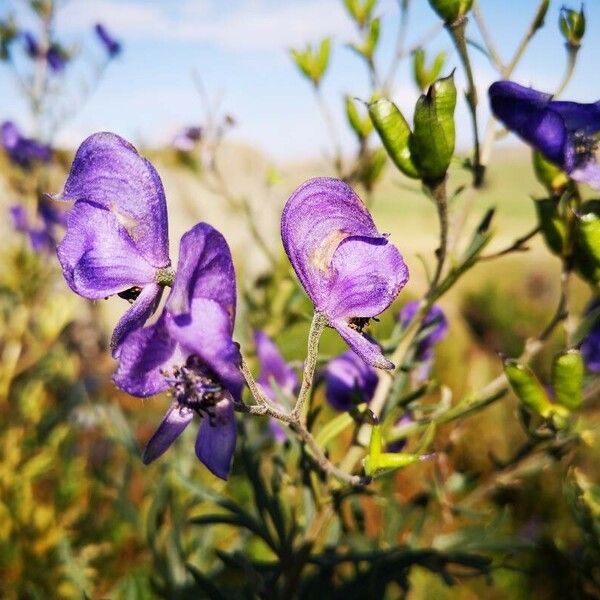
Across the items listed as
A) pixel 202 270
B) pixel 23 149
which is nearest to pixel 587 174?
pixel 202 270

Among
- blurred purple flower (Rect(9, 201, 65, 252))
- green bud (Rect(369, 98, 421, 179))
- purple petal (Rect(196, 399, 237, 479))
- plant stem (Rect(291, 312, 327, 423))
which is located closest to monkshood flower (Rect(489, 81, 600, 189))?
green bud (Rect(369, 98, 421, 179))

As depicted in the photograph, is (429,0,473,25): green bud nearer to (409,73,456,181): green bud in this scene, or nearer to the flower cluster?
(409,73,456,181): green bud

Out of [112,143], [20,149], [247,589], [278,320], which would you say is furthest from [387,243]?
[20,149]

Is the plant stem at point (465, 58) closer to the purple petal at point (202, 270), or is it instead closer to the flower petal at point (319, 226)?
the flower petal at point (319, 226)

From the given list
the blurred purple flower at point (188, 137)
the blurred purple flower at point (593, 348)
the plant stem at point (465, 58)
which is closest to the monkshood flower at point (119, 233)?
the plant stem at point (465, 58)

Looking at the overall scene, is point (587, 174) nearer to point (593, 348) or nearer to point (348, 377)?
point (593, 348)

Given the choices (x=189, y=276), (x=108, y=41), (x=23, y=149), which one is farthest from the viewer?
(x=108, y=41)
